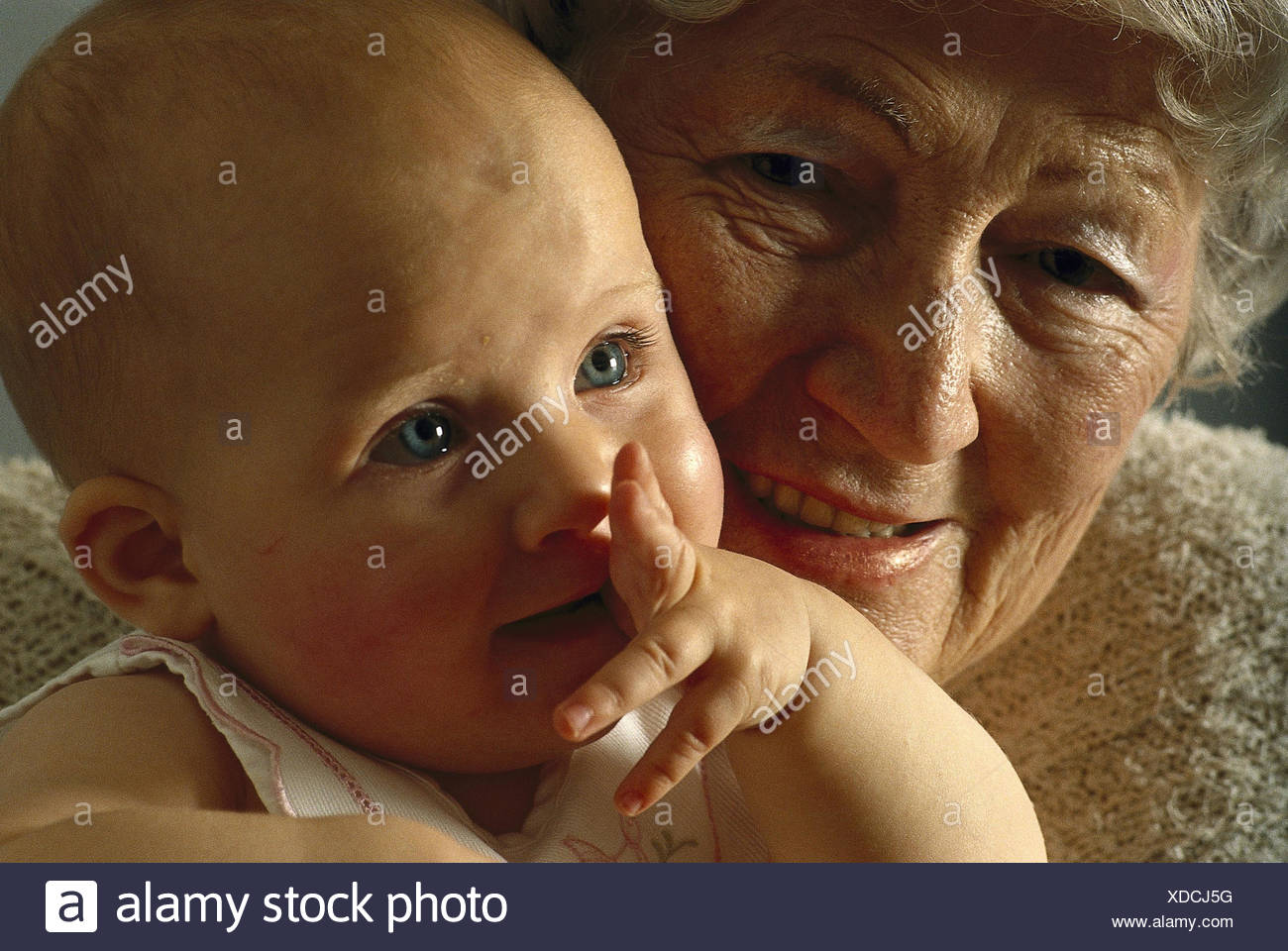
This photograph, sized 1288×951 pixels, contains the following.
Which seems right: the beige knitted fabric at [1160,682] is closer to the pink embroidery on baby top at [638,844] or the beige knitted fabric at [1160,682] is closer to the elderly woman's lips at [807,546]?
the elderly woman's lips at [807,546]

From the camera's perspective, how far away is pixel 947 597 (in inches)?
58.3

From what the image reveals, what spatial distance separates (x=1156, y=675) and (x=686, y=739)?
3.70 ft

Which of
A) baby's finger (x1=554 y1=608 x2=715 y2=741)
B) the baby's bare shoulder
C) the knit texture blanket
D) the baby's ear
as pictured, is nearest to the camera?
baby's finger (x1=554 y1=608 x2=715 y2=741)

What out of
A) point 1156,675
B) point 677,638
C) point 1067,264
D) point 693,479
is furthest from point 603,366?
point 1156,675

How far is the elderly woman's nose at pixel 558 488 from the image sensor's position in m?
1.00

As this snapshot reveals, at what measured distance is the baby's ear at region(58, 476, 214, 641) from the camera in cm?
107

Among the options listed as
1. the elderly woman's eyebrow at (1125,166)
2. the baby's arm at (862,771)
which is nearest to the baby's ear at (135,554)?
the baby's arm at (862,771)

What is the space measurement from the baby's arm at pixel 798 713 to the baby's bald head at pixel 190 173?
29 cm

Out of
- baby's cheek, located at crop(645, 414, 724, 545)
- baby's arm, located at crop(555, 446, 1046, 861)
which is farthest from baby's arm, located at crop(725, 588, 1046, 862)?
baby's cheek, located at crop(645, 414, 724, 545)

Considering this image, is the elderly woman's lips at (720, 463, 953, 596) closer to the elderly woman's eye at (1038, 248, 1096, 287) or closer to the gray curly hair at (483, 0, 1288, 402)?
the elderly woman's eye at (1038, 248, 1096, 287)

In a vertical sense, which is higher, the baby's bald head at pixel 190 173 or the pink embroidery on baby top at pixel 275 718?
the baby's bald head at pixel 190 173

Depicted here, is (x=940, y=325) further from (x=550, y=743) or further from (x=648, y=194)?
(x=550, y=743)

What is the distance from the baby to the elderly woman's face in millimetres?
207

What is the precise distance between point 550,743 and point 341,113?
0.48 meters
